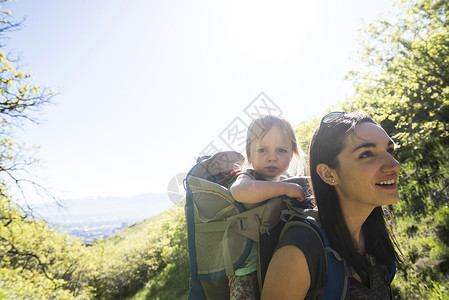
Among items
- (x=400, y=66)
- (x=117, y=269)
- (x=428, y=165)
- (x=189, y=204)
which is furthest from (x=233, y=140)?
(x=117, y=269)

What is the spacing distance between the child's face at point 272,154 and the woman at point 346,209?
2.14 ft

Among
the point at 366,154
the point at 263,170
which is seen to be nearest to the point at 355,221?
the point at 366,154

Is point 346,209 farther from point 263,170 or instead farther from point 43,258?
point 43,258

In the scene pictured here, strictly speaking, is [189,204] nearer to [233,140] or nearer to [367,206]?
[367,206]

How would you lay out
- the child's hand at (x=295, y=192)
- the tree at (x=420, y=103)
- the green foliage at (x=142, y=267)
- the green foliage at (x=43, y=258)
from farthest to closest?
1. the green foliage at (x=142, y=267)
2. the green foliage at (x=43, y=258)
3. the tree at (x=420, y=103)
4. the child's hand at (x=295, y=192)

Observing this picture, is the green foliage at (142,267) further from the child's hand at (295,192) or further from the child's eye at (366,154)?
the child's eye at (366,154)

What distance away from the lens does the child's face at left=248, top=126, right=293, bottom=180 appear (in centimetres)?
254

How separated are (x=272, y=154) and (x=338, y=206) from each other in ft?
3.04

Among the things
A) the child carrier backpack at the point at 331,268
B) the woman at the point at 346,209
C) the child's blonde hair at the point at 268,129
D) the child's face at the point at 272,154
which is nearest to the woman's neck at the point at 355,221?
the woman at the point at 346,209

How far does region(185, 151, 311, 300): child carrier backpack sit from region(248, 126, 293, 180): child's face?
0.47 meters

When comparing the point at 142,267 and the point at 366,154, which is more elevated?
the point at 366,154

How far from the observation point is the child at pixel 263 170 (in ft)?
6.02

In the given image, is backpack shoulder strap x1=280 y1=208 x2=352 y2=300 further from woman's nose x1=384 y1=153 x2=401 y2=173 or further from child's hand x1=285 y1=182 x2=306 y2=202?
woman's nose x1=384 y1=153 x2=401 y2=173

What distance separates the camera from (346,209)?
1.79 metres
